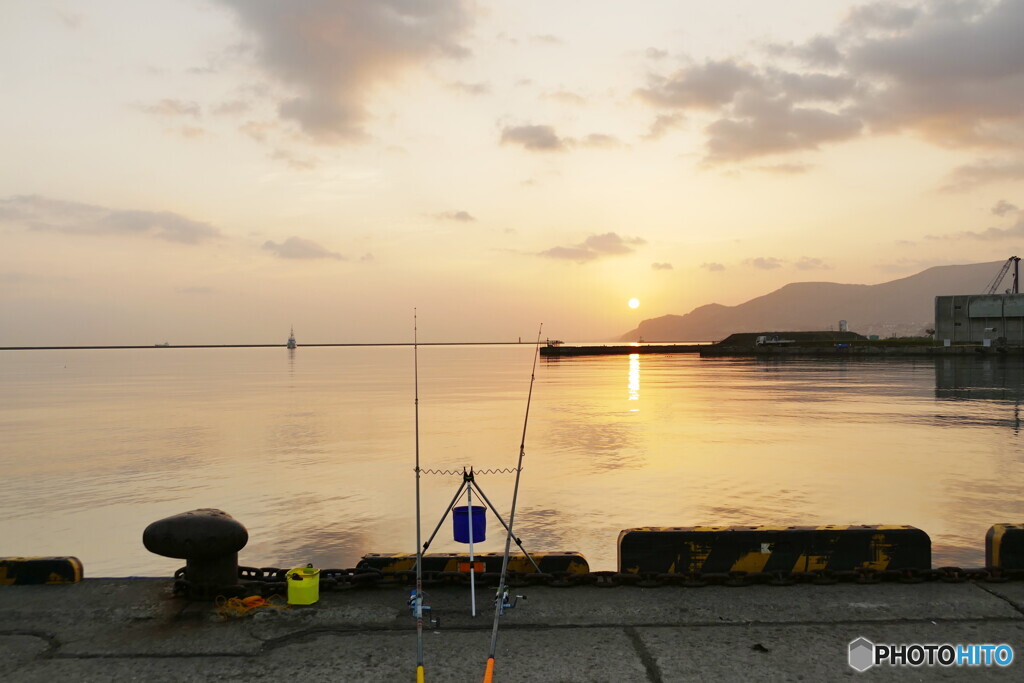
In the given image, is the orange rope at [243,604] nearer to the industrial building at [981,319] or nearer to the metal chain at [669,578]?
the metal chain at [669,578]

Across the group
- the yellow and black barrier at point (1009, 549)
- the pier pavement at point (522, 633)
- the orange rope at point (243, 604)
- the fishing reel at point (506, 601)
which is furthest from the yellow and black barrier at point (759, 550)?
the orange rope at point (243, 604)

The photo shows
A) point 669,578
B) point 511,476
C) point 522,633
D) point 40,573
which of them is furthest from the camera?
point 511,476

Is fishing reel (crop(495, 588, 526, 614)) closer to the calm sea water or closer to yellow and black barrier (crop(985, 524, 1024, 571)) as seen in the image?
the calm sea water

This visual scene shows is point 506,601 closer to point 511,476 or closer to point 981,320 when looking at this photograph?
point 511,476

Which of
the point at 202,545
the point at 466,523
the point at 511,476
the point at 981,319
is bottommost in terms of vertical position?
the point at 511,476

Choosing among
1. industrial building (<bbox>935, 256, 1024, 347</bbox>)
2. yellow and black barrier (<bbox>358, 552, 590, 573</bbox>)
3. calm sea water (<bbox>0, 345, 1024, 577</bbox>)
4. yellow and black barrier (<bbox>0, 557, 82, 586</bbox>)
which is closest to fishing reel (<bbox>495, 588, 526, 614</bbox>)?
yellow and black barrier (<bbox>358, 552, 590, 573</bbox>)

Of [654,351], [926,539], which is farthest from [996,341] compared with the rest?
[926,539]

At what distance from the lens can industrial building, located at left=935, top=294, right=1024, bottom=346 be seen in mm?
98062

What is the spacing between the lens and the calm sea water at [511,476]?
42.9 ft

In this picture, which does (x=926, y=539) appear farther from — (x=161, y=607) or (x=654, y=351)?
(x=654, y=351)

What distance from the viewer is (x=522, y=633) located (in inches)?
226

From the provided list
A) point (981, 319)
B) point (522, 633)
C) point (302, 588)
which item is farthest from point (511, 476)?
point (981, 319)

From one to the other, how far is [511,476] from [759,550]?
480 inches

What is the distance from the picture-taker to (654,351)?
613ft
